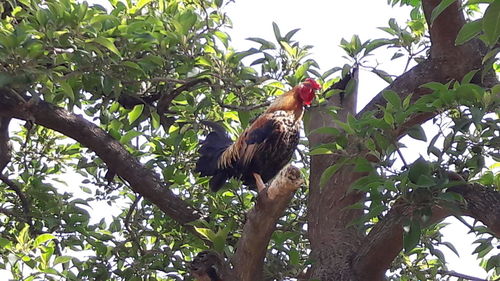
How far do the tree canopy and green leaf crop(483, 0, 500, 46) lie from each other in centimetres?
81

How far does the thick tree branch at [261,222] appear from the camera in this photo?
8.45ft

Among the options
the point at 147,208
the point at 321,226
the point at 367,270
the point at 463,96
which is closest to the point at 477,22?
the point at 463,96

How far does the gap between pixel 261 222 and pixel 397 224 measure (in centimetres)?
47

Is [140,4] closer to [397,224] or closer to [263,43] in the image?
[263,43]

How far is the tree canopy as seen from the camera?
7.98ft

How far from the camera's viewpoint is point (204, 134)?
12.4ft

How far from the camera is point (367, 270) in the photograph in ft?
9.38

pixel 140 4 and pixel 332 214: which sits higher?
pixel 140 4

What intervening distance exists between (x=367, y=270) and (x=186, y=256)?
3.79ft

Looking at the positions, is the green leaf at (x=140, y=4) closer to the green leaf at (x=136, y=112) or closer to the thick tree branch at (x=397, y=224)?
the green leaf at (x=136, y=112)

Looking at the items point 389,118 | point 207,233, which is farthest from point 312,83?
point 389,118

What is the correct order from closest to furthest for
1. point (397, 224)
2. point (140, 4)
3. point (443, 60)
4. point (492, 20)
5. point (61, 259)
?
point (492, 20), point (397, 224), point (61, 259), point (443, 60), point (140, 4)

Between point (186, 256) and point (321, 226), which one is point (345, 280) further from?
point (186, 256)

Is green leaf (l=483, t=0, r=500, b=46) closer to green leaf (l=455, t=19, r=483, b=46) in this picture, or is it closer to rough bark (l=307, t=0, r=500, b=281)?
green leaf (l=455, t=19, r=483, b=46)
